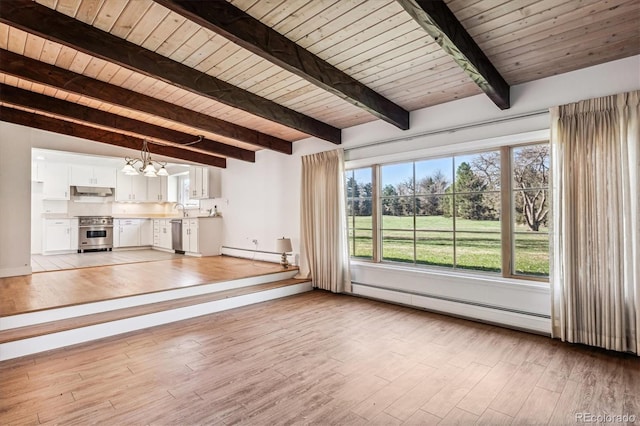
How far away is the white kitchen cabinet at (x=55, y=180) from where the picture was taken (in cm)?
784

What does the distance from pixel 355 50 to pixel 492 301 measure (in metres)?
3.05

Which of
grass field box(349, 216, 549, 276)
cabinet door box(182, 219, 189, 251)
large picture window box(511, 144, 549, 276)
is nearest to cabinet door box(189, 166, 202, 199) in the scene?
cabinet door box(182, 219, 189, 251)

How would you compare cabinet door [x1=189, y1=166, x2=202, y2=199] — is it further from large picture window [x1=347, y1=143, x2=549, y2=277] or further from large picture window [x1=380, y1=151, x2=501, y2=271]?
large picture window [x1=380, y1=151, x2=501, y2=271]

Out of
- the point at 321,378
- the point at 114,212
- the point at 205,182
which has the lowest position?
the point at 321,378

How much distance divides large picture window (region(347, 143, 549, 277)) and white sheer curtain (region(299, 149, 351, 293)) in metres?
0.36

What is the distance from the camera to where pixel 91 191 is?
8562 millimetres

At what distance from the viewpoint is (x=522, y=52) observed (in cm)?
276

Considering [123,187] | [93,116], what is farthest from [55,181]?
[93,116]

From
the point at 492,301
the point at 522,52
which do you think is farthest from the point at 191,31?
the point at 492,301

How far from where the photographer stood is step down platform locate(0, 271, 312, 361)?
9.66 feet

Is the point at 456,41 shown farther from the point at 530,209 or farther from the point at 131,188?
the point at 131,188

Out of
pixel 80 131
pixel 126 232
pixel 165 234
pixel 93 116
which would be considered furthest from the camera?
pixel 126 232

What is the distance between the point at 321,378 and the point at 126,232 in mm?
8641

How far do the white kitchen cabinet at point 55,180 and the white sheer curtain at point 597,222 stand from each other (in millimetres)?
10215
